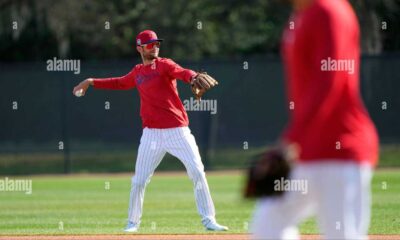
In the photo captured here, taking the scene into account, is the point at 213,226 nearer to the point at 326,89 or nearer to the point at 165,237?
the point at 165,237

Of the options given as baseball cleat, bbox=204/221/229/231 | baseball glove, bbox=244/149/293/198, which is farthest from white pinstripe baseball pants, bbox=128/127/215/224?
baseball glove, bbox=244/149/293/198

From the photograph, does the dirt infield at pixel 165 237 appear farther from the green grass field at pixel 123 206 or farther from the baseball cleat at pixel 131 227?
the green grass field at pixel 123 206

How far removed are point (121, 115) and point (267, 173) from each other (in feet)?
68.3

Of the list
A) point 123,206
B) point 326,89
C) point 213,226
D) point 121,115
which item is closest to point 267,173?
point 326,89

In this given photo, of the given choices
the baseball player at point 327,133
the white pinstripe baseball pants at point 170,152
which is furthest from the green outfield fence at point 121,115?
the baseball player at point 327,133

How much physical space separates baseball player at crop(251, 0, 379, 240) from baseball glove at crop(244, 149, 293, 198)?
0.05 m

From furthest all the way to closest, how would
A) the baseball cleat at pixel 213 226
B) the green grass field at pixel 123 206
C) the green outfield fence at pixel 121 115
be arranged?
the green outfield fence at pixel 121 115 < the green grass field at pixel 123 206 < the baseball cleat at pixel 213 226

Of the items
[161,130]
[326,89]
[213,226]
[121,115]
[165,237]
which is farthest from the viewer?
[121,115]

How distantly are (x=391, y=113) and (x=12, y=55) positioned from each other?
65.2 feet

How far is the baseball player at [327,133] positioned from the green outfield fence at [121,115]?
19.7m

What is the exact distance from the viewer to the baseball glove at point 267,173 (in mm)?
4918

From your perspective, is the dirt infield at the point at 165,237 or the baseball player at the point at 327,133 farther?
the dirt infield at the point at 165,237

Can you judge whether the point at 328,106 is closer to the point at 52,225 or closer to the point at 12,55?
the point at 52,225

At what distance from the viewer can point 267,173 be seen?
4949 mm
